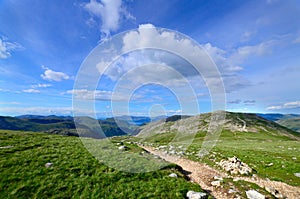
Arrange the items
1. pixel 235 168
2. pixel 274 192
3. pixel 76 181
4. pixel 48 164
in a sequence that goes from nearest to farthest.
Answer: pixel 76 181 < pixel 274 192 < pixel 48 164 < pixel 235 168

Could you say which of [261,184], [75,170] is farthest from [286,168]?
[75,170]

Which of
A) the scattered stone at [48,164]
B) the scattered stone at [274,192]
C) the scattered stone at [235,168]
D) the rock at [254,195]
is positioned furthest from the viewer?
the scattered stone at [235,168]

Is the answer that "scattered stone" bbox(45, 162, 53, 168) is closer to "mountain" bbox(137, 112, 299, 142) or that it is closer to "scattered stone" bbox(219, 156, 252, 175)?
"scattered stone" bbox(219, 156, 252, 175)

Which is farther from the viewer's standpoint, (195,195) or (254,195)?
(254,195)

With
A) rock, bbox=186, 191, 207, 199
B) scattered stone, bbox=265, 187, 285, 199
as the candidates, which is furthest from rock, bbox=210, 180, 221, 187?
scattered stone, bbox=265, 187, 285, 199

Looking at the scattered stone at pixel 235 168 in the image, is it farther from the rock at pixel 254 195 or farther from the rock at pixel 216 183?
the rock at pixel 254 195

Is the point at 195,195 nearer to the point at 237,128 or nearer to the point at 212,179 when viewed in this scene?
the point at 212,179

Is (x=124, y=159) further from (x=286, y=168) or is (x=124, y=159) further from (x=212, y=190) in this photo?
(x=286, y=168)

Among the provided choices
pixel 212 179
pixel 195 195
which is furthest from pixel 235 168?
pixel 195 195

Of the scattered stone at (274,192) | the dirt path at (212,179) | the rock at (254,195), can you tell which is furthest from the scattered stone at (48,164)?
the scattered stone at (274,192)
